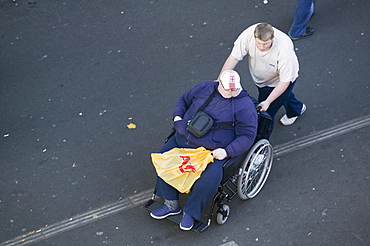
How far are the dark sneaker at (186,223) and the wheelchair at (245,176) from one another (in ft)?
0.18

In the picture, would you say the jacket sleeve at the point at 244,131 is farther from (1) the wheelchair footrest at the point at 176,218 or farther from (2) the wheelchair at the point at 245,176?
(1) the wheelchair footrest at the point at 176,218

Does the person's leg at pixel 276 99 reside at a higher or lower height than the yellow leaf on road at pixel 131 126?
higher

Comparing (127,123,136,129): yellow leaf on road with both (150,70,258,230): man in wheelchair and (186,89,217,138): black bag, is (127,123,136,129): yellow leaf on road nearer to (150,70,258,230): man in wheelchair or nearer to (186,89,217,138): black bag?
(150,70,258,230): man in wheelchair

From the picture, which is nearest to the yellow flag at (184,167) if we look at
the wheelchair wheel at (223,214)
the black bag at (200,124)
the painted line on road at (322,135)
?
the black bag at (200,124)

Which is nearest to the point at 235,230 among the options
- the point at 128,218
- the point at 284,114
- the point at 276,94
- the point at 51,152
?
the point at 128,218

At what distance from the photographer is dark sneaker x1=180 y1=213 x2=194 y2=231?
4.50 metres

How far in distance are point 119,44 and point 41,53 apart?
116 centimetres

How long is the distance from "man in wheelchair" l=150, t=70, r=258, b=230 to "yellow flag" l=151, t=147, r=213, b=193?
64mm

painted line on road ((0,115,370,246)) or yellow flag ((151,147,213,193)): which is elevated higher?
yellow flag ((151,147,213,193))

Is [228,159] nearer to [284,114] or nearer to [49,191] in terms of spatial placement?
[284,114]

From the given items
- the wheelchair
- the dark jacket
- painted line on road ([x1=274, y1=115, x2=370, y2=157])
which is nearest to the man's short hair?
the dark jacket

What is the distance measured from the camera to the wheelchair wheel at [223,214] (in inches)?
181

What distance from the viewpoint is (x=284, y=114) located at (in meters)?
5.82

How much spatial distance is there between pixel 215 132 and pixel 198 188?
0.55m
